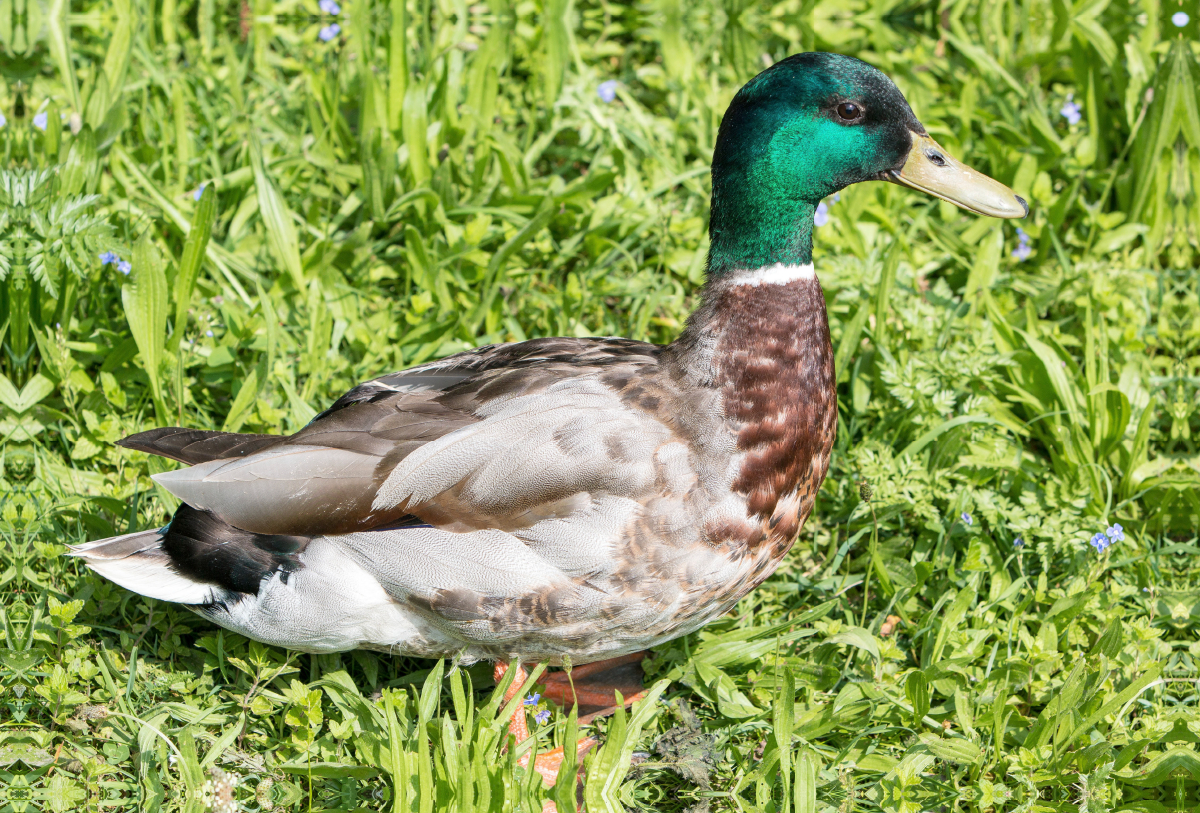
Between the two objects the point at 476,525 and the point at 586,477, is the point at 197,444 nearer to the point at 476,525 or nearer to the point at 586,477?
the point at 476,525

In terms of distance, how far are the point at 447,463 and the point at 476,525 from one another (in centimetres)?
16

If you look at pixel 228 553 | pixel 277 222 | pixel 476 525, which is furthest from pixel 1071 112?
pixel 228 553

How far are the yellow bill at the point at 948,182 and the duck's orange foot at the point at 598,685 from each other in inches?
58.2

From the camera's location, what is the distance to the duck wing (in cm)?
273

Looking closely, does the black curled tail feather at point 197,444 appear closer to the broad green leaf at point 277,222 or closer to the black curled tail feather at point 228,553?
the black curled tail feather at point 228,553

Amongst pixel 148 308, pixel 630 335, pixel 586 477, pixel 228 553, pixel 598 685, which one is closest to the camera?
pixel 586 477

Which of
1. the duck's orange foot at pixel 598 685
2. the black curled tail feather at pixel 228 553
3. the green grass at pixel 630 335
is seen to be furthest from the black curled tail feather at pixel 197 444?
the duck's orange foot at pixel 598 685

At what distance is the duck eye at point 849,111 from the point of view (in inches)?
107

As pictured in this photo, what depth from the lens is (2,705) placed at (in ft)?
9.59

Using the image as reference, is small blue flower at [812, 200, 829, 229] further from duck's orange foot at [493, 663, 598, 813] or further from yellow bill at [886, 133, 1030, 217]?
duck's orange foot at [493, 663, 598, 813]

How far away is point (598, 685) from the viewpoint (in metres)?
3.25

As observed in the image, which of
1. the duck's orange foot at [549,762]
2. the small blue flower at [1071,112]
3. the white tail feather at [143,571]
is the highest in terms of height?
the small blue flower at [1071,112]

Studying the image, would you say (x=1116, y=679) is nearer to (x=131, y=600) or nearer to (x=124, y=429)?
(x=131, y=600)

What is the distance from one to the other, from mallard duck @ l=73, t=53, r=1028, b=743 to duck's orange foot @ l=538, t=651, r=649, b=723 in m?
0.29
